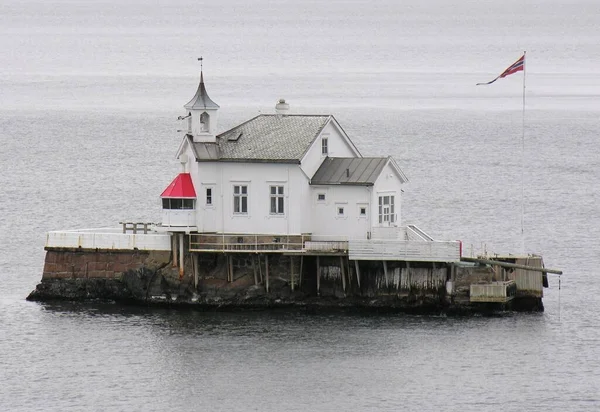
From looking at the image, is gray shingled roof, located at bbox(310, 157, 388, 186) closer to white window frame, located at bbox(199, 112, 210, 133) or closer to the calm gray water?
white window frame, located at bbox(199, 112, 210, 133)

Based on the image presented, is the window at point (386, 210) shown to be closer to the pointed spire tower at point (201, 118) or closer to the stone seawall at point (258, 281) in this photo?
the stone seawall at point (258, 281)

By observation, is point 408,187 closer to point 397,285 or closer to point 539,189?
point 539,189

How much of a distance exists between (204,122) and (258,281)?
7382 mm

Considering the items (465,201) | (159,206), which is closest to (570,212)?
(465,201)

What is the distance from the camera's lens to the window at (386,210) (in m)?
75.3

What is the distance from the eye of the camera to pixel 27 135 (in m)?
148

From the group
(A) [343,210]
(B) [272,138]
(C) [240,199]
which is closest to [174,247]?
(C) [240,199]

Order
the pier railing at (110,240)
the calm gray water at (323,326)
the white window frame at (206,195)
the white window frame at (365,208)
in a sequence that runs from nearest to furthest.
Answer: the calm gray water at (323,326), the white window frame at (365,208), the pier railing at (110,240), the white window frame at (206,195)

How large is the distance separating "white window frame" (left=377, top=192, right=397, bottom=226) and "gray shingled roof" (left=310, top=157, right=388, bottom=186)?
3.24 feet

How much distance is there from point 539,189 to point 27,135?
50.1 m

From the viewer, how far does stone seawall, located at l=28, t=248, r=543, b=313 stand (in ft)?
240

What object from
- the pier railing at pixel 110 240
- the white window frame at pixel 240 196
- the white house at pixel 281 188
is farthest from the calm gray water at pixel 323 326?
the white window frame at pixel 240 196

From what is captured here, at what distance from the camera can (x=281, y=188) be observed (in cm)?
7500

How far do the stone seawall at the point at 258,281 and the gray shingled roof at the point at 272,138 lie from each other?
4157mm
